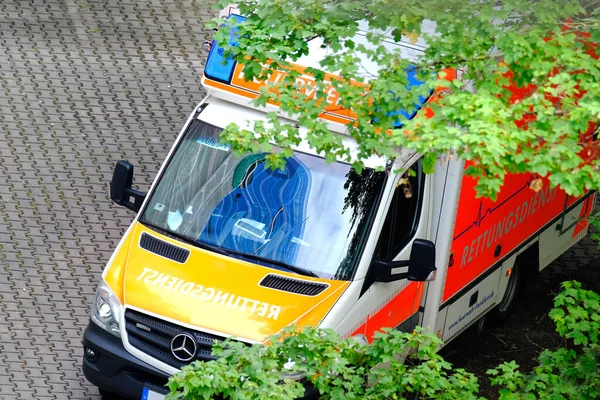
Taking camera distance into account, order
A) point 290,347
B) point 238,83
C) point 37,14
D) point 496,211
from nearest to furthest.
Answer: point 290,347
point 238,83
point 496,211
point 37,14

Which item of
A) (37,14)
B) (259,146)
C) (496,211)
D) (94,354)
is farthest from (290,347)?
(37,14)

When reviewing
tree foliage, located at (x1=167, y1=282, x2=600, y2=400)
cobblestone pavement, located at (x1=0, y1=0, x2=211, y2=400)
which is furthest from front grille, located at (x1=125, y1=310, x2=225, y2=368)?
cobblestone pavement, located at (x1=0, y1=0, x2=211, y2=400)

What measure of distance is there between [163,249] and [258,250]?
0.72m

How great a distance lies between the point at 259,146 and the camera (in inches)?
270

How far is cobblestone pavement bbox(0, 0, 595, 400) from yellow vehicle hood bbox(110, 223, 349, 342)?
1390mm

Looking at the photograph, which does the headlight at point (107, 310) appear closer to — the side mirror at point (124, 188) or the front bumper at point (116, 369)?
the front bumper at point (116, 369)

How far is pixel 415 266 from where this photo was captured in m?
8.44

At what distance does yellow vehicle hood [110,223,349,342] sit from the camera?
8194mm

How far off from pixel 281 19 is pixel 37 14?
1023 cm

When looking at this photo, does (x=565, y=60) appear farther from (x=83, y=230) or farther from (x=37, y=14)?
(x=37, y=14)

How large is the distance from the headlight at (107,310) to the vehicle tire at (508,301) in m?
4.12

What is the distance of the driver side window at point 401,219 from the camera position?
879 centimetres

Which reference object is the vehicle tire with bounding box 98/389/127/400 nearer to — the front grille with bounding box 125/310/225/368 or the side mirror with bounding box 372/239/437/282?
the front grille with bounding box 125/310/225/368

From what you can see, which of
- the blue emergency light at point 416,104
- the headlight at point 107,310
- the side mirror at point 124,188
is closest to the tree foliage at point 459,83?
the blue emergency light at point 416,104
